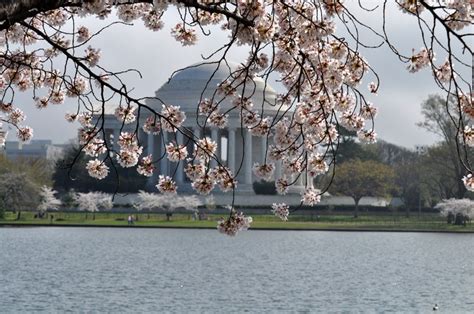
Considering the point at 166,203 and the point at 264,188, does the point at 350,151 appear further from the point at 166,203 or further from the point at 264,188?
the point at 166,203

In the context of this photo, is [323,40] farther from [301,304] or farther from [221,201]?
[221,201]

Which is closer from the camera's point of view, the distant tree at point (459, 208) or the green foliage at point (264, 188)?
the distant tree at point (459, 208)

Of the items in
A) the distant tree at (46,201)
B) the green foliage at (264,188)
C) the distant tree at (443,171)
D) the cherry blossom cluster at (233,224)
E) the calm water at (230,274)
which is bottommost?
the calm water at (230,274)

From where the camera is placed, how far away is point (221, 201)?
79.6m

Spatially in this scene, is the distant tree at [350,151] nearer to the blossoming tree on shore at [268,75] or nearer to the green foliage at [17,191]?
the green foliage at [17,191]

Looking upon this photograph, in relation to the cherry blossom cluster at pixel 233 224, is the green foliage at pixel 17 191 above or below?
above

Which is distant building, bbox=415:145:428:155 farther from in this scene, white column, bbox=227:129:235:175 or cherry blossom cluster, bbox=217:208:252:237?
cherry blossom cluster, bbox=217:208:252:237

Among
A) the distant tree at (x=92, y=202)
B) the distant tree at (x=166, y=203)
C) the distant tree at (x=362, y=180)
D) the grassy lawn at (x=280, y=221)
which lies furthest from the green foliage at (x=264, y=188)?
the distant tree at (x=92, y=202)

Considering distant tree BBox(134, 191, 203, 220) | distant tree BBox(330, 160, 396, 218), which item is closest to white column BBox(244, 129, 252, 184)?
distant tree BBox(330, 160, 396, 218)

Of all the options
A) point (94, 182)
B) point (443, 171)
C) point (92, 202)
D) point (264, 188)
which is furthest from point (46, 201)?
point (443, 171)

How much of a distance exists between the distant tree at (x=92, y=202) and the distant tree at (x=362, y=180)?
17.2 m

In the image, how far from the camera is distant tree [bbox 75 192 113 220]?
233 ft

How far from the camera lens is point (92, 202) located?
233ft

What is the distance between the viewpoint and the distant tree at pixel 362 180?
77688 millimetres
